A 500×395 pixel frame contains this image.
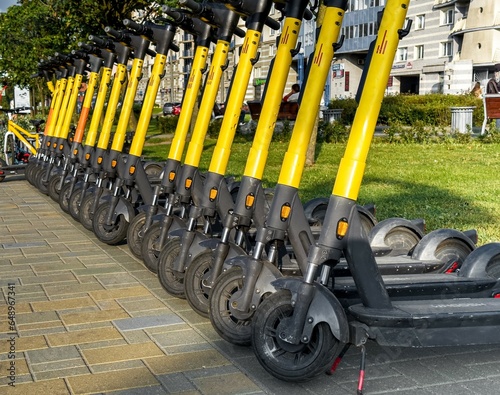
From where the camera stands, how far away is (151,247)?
21.8 ft

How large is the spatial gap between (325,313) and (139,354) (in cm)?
126

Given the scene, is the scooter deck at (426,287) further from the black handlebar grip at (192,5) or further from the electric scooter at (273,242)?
the black handlebar grip at (192,5)

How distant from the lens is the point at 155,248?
259 inches

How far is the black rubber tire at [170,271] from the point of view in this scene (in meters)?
5.82

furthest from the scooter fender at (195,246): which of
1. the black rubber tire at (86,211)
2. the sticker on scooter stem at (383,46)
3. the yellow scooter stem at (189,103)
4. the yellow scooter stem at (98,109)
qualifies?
the yellow scooter stem at (98,109)

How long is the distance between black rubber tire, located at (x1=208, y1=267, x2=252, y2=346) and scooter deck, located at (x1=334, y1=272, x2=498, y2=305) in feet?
1.84

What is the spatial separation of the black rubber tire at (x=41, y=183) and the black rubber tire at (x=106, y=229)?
4.71 metres

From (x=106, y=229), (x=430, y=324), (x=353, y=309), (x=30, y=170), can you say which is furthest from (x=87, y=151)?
(x=430, y=324)

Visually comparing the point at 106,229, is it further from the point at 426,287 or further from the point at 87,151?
the point at 426,287

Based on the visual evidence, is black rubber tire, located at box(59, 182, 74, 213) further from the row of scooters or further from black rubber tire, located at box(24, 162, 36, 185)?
black rubber tire, located at box(24, 162, 36, 185)

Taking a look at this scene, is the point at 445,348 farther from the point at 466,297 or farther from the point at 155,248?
the point at 155,248

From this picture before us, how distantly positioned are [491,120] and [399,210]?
516 inches

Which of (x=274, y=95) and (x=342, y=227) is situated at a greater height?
(x=274, y=95)

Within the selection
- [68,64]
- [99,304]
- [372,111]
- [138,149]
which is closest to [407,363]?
[372,111]
